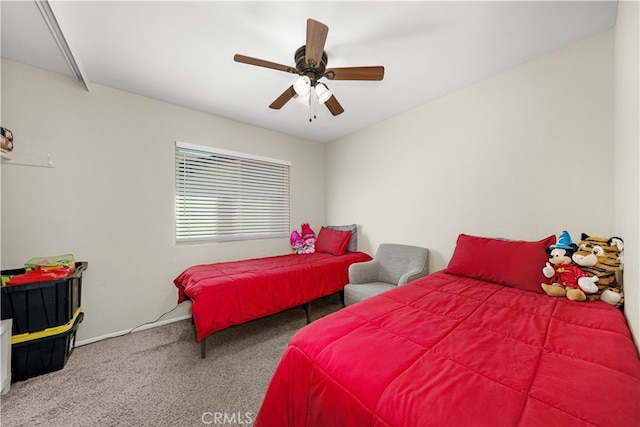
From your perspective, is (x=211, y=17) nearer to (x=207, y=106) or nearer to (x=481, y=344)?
(x=207, y=106)

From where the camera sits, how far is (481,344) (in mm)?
936

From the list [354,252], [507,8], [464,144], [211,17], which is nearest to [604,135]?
[464,144]

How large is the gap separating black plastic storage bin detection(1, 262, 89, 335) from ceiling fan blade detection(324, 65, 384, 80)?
2522 millimetres

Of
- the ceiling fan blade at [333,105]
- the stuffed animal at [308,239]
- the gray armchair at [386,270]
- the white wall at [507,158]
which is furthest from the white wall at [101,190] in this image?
the white wall at [507,158]

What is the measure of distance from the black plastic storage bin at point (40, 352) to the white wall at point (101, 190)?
0.45 m

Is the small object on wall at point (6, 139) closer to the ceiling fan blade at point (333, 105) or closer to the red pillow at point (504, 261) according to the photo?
the ceiling fan blade at point (333, 105)

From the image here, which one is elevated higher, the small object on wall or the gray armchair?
the small object on wall

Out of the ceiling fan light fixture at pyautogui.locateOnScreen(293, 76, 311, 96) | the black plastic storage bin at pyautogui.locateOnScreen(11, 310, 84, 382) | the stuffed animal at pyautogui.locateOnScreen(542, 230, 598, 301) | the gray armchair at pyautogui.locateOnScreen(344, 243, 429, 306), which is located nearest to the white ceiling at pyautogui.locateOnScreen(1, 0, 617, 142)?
the ceiling fan light fixture at pyautogui.locateOnScreen(293, 76, 311, 96)

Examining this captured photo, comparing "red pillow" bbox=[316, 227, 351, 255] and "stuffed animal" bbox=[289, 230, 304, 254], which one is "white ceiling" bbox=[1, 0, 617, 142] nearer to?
"red pillow" bbox=[316, 227, 351, 255]

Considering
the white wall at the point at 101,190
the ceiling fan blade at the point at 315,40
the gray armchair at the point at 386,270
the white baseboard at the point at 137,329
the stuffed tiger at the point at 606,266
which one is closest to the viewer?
the ceiling fan blade at the point at 315,40

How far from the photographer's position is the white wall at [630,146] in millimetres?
951

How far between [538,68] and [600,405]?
2.36 metres

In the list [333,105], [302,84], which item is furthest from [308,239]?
[302,84]

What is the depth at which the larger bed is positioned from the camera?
0.62 m
